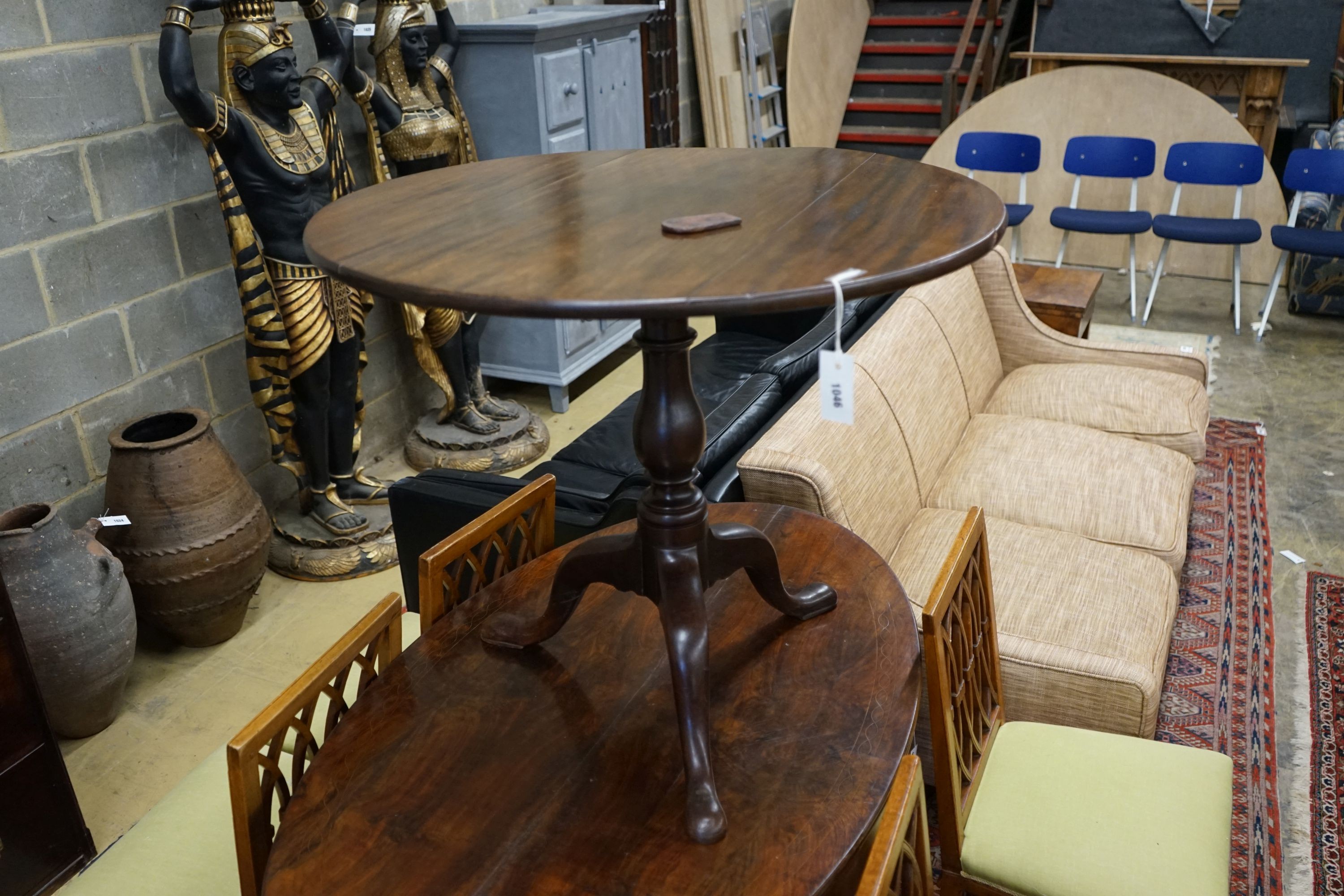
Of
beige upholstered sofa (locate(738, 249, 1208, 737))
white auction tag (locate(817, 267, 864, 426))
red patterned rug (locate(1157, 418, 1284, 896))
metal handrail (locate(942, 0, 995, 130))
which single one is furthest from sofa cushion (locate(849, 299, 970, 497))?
metal handrail (locate(942, 0, 995, 130))

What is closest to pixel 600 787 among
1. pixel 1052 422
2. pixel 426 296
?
pixel 426 296

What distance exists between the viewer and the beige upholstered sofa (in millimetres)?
2131

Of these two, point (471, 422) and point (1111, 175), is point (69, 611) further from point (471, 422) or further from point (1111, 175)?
point (1111, 175)

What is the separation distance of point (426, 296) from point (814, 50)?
6509 millimetres

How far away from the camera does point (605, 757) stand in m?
1.28

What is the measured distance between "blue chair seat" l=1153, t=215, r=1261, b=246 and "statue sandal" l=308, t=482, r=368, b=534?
4.09 m

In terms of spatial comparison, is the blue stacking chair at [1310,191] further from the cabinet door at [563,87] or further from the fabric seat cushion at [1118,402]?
the cabinet door at [563,87]

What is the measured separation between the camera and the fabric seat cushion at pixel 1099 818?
1452mm

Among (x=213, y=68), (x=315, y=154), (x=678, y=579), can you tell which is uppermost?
(x=213, y=68)

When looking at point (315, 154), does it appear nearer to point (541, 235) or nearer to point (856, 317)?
point (856, 317)

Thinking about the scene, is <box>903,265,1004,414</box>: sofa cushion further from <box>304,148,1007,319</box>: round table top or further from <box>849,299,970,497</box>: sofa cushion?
<box>304,148,1007,319</box>: round table top

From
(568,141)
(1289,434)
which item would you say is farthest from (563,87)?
(1289,434)

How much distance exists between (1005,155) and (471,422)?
351 cm

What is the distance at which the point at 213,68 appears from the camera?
125 inches
